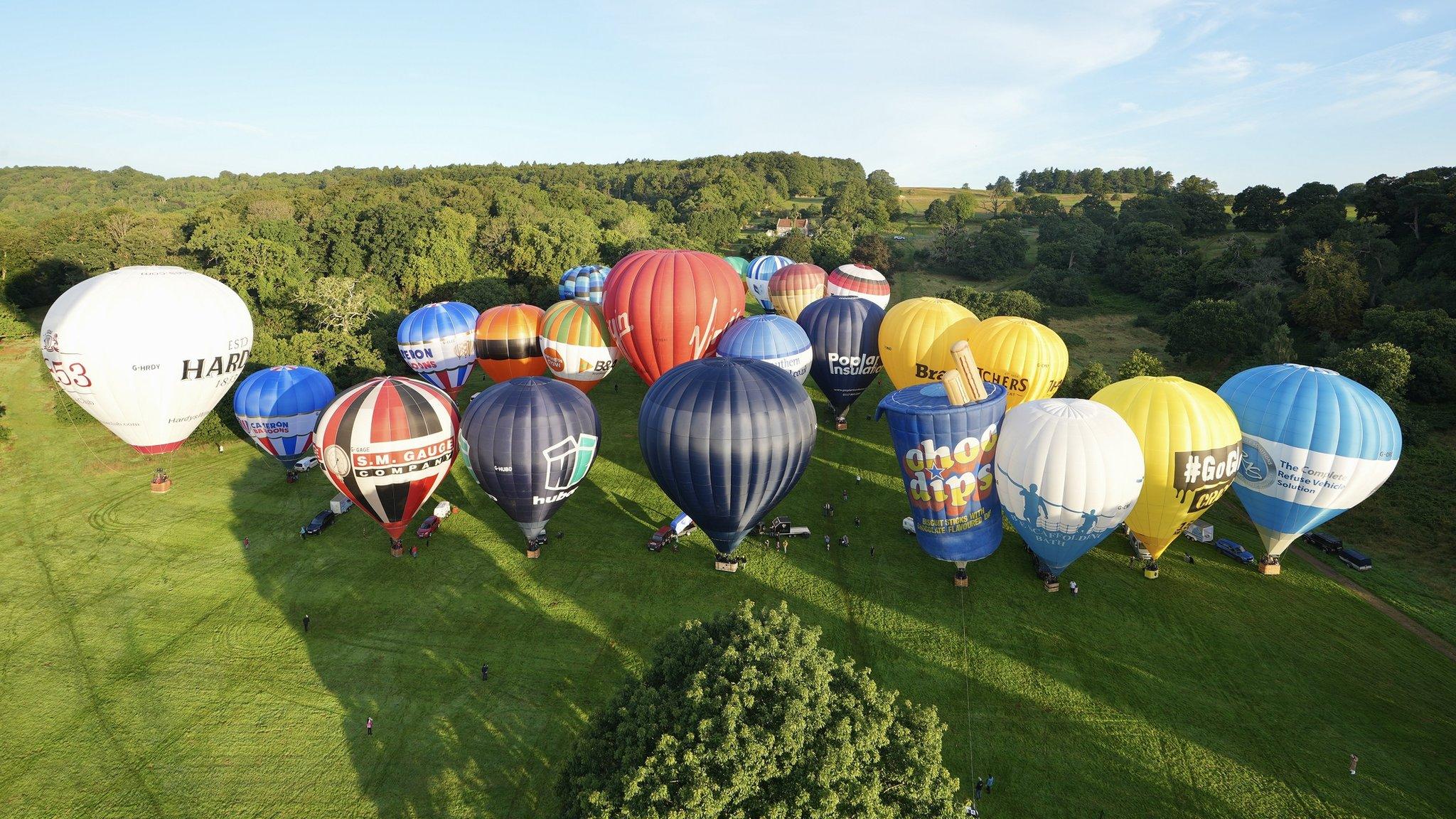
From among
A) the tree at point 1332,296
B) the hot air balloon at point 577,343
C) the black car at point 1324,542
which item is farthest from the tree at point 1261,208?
the hot air balloon at point 577,343

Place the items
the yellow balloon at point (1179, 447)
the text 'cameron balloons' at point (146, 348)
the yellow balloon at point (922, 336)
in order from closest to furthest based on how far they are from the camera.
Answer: the yellow balloon at point (1179, 447)
the text 'cameron balloons' at point (146, 348)
the yellow balloon at point (922, 336)

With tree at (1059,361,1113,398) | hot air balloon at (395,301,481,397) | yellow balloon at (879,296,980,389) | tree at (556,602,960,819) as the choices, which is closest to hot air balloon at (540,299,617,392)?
hot air balloon at (395,301,481,397)

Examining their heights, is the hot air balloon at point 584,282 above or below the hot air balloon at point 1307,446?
above

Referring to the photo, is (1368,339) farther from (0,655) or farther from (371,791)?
(0,655)

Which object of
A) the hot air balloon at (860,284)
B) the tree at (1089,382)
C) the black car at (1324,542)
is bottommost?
the black car at (1324,542)

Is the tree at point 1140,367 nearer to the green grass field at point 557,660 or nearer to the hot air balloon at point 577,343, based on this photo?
the green grass field at point 557,660

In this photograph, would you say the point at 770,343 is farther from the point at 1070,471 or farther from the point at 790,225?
the point at 790,225
